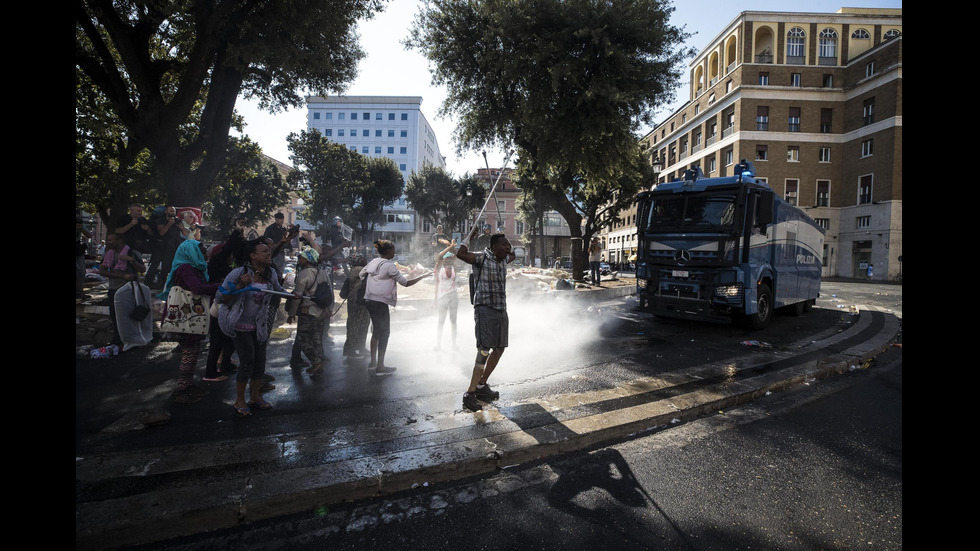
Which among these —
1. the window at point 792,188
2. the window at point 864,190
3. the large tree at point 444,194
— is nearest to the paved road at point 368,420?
the window at point 792,188

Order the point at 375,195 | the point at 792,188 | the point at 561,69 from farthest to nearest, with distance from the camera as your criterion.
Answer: the point at 375,195, the point at 792,188, the point at 561,69

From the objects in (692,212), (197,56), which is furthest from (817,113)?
(197,56)

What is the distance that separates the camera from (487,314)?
473 centimetres

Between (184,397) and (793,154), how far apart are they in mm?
46076

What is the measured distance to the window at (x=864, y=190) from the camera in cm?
3514

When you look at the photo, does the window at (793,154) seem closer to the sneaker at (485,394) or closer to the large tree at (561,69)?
the large tree at (561,69)

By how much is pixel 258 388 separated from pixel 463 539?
295 cm

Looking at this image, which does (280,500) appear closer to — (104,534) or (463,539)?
(104,534)

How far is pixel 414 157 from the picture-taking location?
76.2 metres

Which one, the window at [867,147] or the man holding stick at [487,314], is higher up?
the window at [867,147]

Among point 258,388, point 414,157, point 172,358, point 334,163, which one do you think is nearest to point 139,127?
point 172,358

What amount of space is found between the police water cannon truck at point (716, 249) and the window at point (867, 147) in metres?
34.4

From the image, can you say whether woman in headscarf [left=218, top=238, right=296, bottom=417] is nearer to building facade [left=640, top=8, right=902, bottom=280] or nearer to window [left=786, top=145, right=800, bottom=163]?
building facade [left=640, top=8, right=902, bottom=280]

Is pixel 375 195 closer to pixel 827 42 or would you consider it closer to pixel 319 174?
pixel 319 174
